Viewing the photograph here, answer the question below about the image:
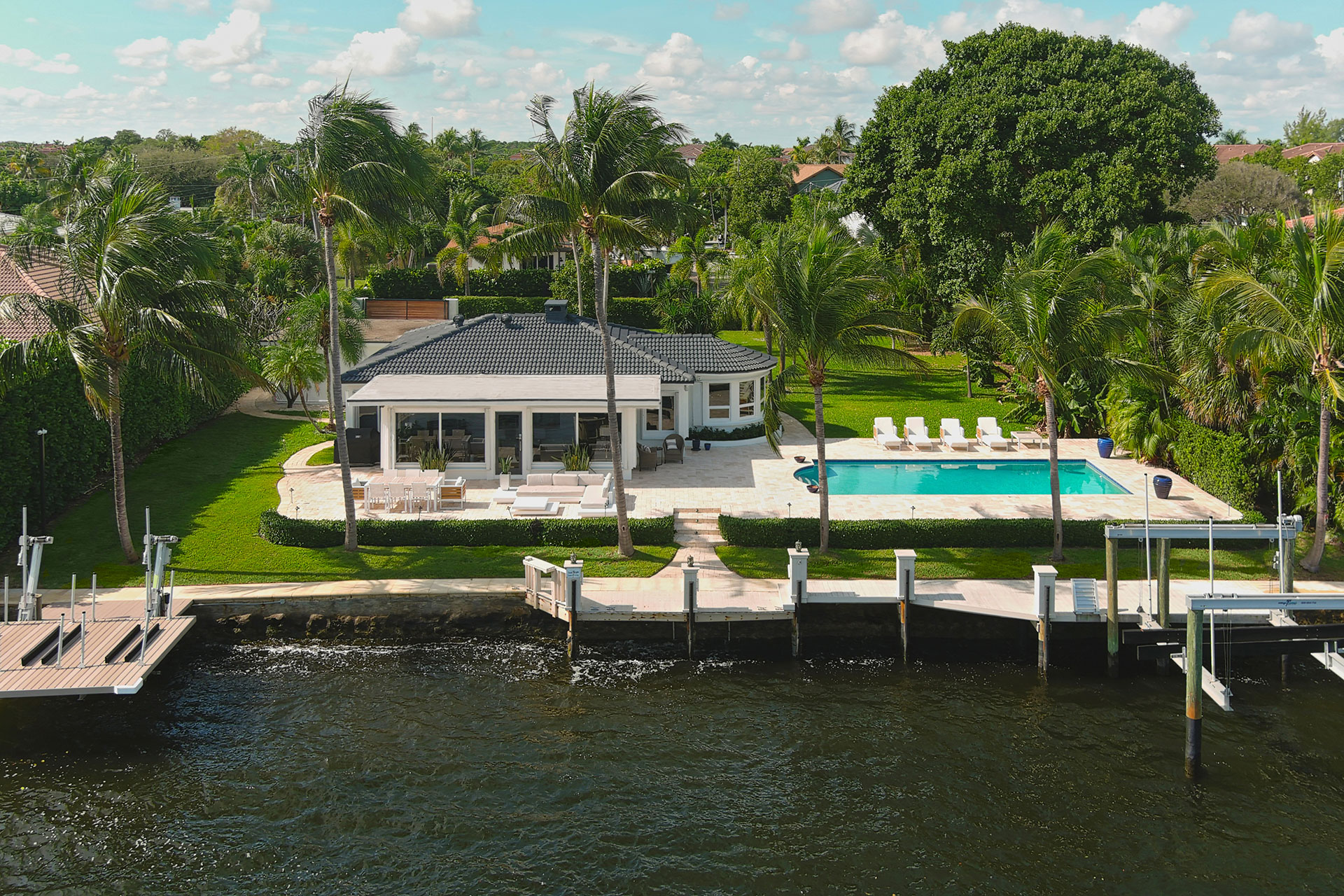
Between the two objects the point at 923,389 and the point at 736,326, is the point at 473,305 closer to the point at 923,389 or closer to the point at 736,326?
the point at 736,326

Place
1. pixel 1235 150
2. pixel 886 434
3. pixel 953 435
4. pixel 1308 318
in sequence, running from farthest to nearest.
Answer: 1. pixel 1235 150
2. pixel 886 434
3. pixel 953 435
4. pixel 1308 318

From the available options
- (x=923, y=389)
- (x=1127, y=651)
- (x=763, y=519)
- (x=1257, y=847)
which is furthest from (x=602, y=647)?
(x=923, y=389)

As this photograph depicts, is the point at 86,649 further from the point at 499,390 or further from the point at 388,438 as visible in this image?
the point at 499,390

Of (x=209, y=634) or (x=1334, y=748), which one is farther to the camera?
(x=209, y=634)

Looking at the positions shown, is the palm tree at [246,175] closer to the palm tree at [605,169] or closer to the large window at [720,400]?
the large window at [720,400]

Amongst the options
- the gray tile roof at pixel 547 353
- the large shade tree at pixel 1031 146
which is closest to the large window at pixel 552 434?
the gray tile roof at pixel 547 353

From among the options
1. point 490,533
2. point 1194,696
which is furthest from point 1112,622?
point 490,533
